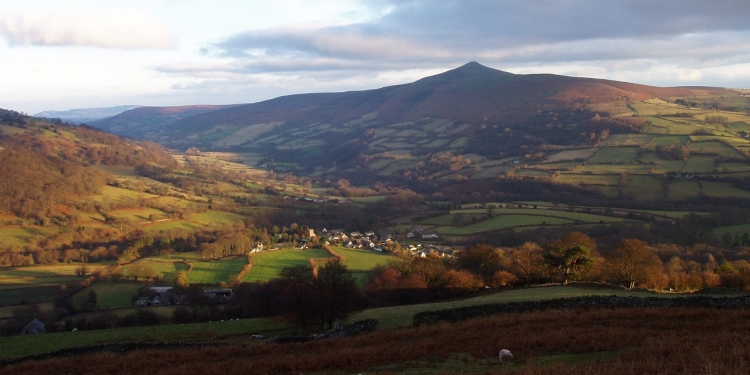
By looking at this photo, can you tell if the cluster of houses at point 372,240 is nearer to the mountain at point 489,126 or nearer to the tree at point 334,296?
the tree at point 334,296

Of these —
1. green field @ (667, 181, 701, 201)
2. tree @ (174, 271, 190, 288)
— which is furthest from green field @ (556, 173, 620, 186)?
tree @ (174, 271, 190, 288)

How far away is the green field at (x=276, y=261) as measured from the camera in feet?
152

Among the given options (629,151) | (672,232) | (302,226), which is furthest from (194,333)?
(629,151)

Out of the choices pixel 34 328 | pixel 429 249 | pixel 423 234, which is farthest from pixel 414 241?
pixel 34 328

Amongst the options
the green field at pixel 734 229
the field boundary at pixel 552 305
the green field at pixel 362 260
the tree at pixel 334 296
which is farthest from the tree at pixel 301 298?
the green field at pixel 734 229

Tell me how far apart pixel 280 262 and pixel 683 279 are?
1347 inches

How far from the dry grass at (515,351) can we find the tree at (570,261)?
13655mm

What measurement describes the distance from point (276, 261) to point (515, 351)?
39047 mm

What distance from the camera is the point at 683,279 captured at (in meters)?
30.0

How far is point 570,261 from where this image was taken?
3216cm

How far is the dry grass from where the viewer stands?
11672 mm

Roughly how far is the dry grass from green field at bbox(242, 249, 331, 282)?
26790 millimetres

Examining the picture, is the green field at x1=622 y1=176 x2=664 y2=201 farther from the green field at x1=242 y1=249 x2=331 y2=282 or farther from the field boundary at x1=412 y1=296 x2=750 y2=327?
the field boundary at x1=412 y1=296 x2=750 y2=327

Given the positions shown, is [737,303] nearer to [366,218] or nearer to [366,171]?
[366,218]
